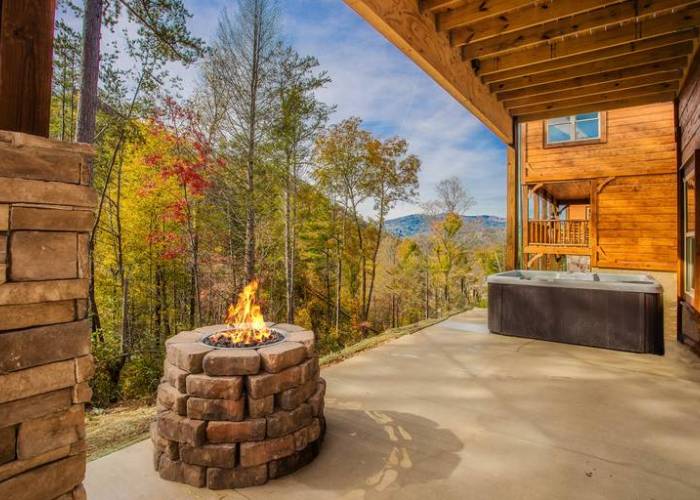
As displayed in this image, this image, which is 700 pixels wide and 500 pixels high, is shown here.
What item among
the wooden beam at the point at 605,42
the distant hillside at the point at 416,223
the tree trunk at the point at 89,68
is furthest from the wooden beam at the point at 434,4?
the distant hillside at the point at 416,223

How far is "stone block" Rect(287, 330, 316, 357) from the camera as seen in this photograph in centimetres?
205

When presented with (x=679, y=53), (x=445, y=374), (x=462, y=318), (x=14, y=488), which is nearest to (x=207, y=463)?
(x=14, y=488)

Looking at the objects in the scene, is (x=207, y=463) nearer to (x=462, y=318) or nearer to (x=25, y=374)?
(x=25, y=374)

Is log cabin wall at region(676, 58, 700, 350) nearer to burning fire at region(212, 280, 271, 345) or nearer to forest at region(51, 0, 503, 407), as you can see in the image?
burning fire at region(212, 280, 271, 345)

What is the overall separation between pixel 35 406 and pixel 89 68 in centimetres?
524

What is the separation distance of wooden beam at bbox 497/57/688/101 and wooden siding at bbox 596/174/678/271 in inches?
166

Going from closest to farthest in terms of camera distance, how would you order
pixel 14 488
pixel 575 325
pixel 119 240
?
pixel 14 488 < pixel 575 325 < pixel 119 240

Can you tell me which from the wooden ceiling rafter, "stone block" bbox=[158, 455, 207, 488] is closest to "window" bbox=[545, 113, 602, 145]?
the wooden ceiling rafter

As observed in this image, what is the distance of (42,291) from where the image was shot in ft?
3.35

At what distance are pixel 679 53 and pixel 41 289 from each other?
203 inches

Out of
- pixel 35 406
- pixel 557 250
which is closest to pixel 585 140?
pixel 557 250

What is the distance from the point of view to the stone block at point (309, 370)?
76.4 inches

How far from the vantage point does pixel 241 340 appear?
207 cm

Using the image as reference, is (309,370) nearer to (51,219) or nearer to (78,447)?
(78,447)
